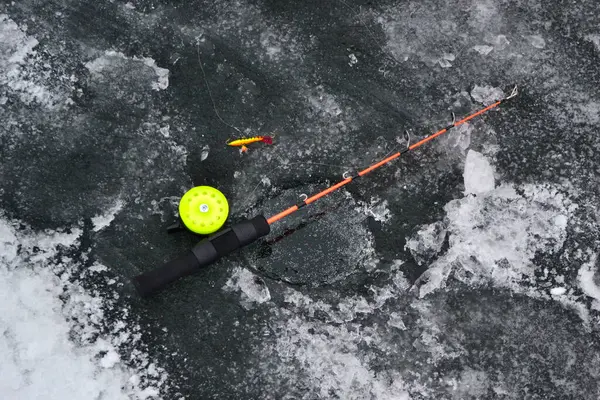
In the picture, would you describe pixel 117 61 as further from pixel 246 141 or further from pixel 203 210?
pixel 203 210

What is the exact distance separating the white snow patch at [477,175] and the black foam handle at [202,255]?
1.44 metres

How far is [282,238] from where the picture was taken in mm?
3744

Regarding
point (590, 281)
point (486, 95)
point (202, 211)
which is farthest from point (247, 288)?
point (590, 281)

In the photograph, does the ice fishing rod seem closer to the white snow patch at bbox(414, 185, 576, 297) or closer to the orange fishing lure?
the orange fishing lure

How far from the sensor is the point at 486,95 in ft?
13.1

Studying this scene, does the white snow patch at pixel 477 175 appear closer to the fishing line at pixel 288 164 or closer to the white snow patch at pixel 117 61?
the fishing line at pixel 288 164

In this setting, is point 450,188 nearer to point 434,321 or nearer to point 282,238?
point 434,321

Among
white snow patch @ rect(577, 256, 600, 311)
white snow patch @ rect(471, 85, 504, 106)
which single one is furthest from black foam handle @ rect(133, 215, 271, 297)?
white snow patch @ rect(577, 256, 600, 311)

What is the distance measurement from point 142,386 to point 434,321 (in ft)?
6.38

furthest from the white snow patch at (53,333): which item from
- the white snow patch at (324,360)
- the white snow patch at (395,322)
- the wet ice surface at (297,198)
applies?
the white snow patch at (395,322)

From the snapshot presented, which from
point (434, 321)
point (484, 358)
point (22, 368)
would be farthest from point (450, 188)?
point (22, 368)

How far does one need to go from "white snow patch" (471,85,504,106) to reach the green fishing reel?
6.29 ft

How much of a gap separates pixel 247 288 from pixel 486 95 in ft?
7.05

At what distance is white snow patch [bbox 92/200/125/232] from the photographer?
3.68 metres
